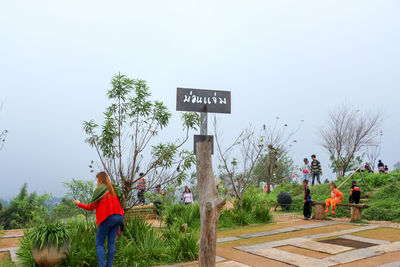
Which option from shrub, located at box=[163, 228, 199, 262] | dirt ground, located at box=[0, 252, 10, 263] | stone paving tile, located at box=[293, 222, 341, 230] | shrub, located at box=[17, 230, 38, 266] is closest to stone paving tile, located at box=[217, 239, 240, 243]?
shrub, located at box=[163, 228, 199, 262]

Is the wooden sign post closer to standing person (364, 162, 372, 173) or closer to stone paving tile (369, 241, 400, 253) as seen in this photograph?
stone paving tile (369, 241, 400, 253)

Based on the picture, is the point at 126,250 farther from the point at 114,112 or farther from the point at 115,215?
the point at 114,112

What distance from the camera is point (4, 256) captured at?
675cm

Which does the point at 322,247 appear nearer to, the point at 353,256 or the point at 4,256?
the point at 353,256

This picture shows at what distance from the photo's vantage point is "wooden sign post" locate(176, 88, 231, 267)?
466 cm

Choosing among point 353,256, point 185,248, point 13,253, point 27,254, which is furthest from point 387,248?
point 13,253

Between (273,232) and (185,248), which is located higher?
(185,248)

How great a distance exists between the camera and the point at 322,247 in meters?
6.93

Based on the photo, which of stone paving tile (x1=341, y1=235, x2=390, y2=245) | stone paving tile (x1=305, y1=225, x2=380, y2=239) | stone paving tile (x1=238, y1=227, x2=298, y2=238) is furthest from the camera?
stone paving tile (x1=238, y1=227, x2=298, y2=238)

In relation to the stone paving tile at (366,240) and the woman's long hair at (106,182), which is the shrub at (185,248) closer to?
the woman's long hair at (106,182)

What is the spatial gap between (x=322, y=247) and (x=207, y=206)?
3.59 meters

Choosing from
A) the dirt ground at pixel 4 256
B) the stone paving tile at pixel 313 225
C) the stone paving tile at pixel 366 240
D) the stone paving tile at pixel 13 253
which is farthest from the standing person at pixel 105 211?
the stone paving tile at pixel 313 225

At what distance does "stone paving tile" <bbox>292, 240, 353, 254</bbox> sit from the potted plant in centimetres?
465

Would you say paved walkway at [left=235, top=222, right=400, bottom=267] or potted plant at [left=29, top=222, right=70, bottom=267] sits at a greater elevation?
potted plant at [left=29, top=222, right=70, bottom=267]
